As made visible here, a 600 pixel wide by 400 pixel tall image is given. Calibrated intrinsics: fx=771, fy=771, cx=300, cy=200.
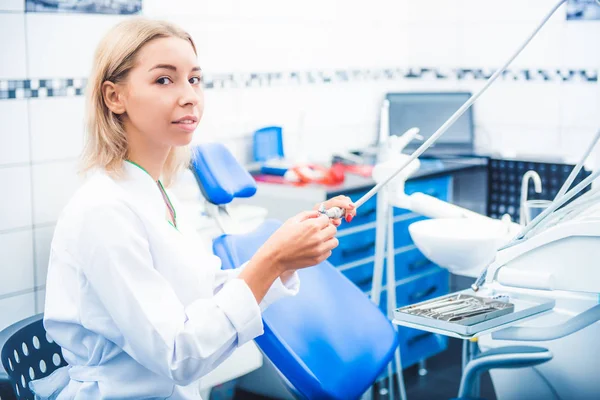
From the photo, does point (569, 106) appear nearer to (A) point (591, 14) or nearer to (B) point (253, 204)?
(A) point (591, 14)

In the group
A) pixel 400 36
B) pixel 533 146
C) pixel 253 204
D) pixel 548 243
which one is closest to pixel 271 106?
pixel 253 204

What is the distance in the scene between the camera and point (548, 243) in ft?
5.18

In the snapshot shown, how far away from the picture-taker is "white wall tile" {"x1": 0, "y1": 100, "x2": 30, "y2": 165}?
8.61 feet

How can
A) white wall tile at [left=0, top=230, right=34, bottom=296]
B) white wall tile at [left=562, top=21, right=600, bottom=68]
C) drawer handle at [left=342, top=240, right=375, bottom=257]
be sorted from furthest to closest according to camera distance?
1. white wall tile at [left=562, top=21, right=600, bottom=68]
2. drawer handle at [left=342, top=240, right=375, bottom=257]
3. white wall tile at [left=0, top=230, right=34, bottom=296]

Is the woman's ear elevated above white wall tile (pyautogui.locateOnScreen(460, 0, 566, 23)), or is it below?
below

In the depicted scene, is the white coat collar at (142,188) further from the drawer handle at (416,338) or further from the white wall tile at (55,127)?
the drawer handle at (416,338)

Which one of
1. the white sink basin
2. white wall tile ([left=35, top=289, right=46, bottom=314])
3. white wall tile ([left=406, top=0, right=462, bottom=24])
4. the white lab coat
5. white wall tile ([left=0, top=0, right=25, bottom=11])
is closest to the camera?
the white lab coat

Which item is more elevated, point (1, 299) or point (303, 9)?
point (303, 9)

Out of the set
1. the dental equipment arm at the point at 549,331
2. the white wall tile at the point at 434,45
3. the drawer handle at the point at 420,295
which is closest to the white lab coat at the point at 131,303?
the dental equipment arm at the point at 549,331

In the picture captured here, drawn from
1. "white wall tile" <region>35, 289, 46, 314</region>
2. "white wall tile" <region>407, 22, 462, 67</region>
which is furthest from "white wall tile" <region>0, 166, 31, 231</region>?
"white wall tile" <region>407, 22, 462, 67</region>

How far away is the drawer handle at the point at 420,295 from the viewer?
11.8ft

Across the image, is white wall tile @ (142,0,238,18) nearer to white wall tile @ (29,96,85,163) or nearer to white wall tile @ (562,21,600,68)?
white wall tile @ (29,96,85,163)

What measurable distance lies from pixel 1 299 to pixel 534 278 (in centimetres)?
189

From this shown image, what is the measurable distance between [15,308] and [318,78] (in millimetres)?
1913
